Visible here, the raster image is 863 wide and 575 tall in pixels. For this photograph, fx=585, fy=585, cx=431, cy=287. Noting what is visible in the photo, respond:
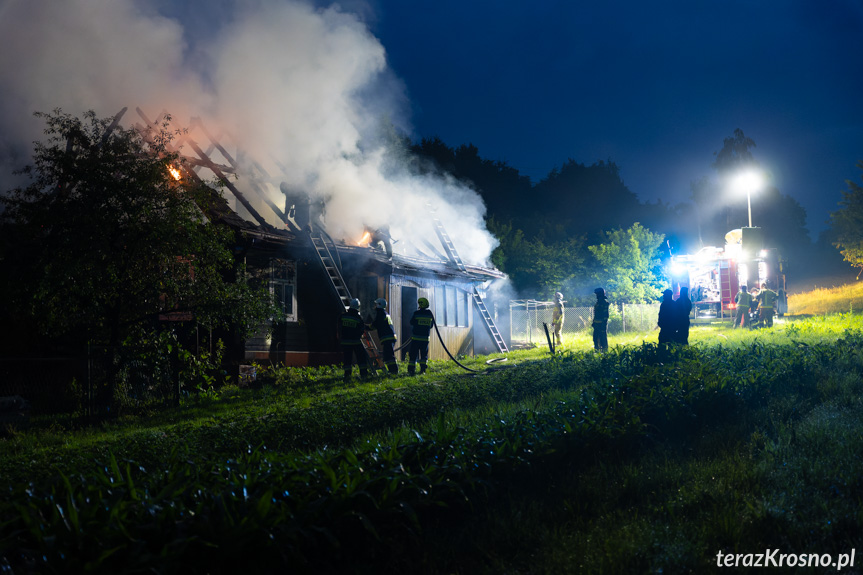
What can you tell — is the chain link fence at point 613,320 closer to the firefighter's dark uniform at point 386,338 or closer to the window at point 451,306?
the window at point 451,306

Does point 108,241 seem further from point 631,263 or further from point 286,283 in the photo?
point 631,263

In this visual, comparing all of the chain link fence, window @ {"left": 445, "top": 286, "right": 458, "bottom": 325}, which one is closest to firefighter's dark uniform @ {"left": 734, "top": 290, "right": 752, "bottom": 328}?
the chain link fence

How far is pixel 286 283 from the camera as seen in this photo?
51.2 feet

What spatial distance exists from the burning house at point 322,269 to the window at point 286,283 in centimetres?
3

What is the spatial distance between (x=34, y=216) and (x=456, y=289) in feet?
45.7

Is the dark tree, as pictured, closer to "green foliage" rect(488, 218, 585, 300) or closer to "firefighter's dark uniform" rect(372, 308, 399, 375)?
"firefighter's dark uniform" rect(372, 308, 399, 375)

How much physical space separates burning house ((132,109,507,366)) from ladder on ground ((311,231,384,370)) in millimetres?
37

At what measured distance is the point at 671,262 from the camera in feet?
100

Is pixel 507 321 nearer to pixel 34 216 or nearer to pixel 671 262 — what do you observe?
pixel 671 262

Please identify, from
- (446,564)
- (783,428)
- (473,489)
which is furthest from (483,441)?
(783,428)

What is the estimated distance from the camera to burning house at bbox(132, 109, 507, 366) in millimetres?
14914

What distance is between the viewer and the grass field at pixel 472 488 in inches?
124

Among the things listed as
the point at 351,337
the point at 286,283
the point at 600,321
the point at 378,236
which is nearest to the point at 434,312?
the point at 378,236

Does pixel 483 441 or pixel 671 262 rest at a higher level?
pixel 671 262
